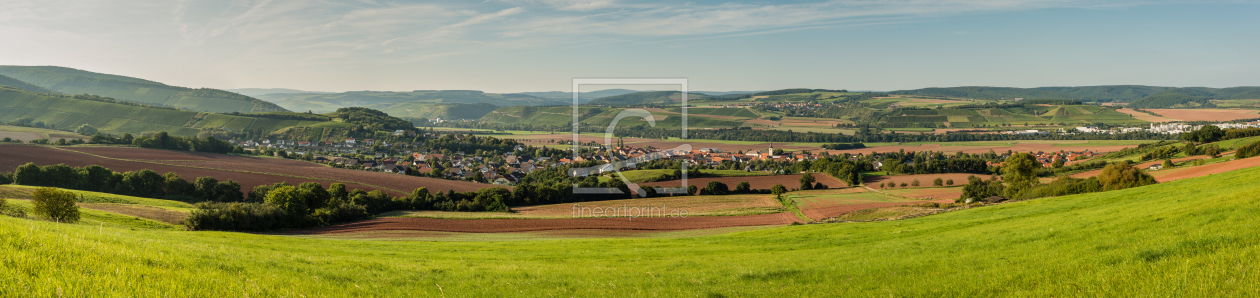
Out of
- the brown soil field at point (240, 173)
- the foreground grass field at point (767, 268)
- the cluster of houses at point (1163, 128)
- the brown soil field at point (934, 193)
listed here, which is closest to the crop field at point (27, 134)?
the brown soil field at point (240, 173)

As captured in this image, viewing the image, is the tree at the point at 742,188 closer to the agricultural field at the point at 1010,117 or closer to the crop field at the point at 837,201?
the crop field at the point at 837,201

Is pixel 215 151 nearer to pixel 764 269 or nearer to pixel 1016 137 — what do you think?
pixel 764 269

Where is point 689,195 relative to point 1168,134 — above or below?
below

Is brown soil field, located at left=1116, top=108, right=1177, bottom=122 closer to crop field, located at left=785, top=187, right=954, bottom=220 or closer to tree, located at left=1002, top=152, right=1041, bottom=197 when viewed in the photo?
tree, located at left=1002, top=152, right=1041, bottom=197

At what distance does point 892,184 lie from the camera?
215 ft

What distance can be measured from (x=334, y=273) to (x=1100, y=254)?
1455cm

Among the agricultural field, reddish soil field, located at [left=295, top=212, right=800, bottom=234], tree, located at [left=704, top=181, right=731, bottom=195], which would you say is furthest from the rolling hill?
the agricultural field

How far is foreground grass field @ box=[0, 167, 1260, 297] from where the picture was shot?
20.6 feet

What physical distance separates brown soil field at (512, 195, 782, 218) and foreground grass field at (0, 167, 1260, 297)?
3179 cm

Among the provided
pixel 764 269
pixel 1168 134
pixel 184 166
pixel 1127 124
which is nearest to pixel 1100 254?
pixel 764 269

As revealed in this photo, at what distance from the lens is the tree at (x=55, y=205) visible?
1062 inches

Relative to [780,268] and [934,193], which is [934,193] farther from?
[780,268]

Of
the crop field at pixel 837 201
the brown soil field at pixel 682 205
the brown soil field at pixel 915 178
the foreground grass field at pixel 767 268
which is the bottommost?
the brown soil field at pixel 682 205

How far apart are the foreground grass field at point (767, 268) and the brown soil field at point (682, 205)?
3179 cm
